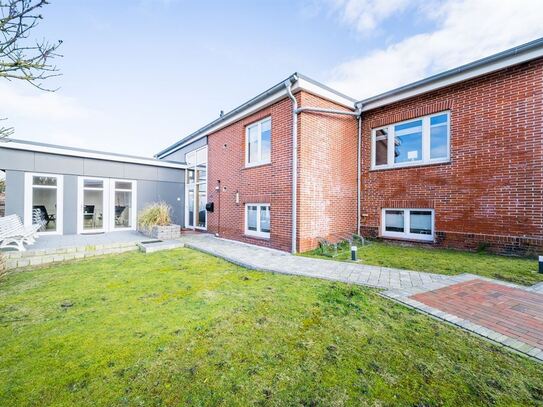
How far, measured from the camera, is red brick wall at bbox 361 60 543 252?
6.12 meters

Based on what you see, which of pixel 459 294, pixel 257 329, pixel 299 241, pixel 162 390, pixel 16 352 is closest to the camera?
pixel 162 390

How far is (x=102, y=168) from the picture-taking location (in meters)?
11.7

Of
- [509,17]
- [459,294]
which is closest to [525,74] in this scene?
[509,17]

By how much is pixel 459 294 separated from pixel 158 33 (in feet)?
43.6

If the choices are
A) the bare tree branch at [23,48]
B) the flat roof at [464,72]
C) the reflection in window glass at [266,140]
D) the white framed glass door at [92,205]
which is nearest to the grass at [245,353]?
the bare tree branch at [23,48]

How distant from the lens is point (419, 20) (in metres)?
9.30

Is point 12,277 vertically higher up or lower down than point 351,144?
lower down

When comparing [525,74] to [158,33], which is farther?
[158,33]

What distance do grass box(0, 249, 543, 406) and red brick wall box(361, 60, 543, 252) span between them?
5068 millimetres

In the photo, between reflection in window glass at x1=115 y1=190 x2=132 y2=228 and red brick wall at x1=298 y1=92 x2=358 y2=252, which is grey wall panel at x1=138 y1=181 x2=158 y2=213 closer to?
reflection in window glass at x1=115 y1=190 x2=132 y2=228

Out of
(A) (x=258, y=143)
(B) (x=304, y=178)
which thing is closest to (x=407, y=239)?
(B) (x=304, y=178)

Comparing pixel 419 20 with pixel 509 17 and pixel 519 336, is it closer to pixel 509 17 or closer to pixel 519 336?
pixel 509 17

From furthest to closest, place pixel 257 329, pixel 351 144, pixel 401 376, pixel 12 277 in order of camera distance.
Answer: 1. pixel 351 144
2. pixel 12 277
3. pixel 257 329
4. pixel 401 376

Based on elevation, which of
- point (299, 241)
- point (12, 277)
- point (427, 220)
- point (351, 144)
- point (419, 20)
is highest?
point (419, 20)
